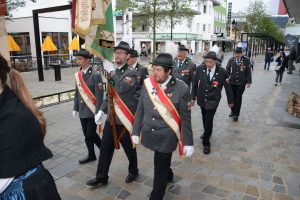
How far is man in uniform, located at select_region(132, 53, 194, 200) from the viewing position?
11.1 feet

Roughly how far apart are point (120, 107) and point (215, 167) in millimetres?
2048

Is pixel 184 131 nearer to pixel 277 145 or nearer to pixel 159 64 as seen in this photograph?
pixel 159 64

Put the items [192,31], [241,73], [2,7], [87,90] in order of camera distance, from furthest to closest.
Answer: [192,31]
[241,73]
[2,7]
[87,90]

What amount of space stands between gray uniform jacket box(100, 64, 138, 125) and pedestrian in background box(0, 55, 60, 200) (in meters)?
1.91

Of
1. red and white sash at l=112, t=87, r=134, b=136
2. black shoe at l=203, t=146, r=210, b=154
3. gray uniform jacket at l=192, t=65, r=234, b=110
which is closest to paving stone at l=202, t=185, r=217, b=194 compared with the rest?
black shoe at l=203, t=146, r=210, b=154

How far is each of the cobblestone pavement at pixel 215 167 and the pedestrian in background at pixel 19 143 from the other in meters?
2.06

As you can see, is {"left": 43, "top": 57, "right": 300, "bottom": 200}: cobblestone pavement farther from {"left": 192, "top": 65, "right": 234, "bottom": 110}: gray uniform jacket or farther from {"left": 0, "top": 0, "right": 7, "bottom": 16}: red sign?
{"left": 0, "top": 0, "right": 7, "bottom": 16}: red sign

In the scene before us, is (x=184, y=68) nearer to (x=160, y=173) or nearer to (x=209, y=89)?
(x=209, y=89)

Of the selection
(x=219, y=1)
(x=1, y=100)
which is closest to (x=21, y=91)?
(x=1, y=100)

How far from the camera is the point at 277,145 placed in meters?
5.77

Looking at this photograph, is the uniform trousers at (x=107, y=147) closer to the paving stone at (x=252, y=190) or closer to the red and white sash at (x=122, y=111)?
the red and white sash at (x=122, y=111)

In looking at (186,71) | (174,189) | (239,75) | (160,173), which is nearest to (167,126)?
(160,173)

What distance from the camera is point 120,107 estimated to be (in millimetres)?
3961

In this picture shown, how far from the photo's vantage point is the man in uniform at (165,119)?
11.1 ft
